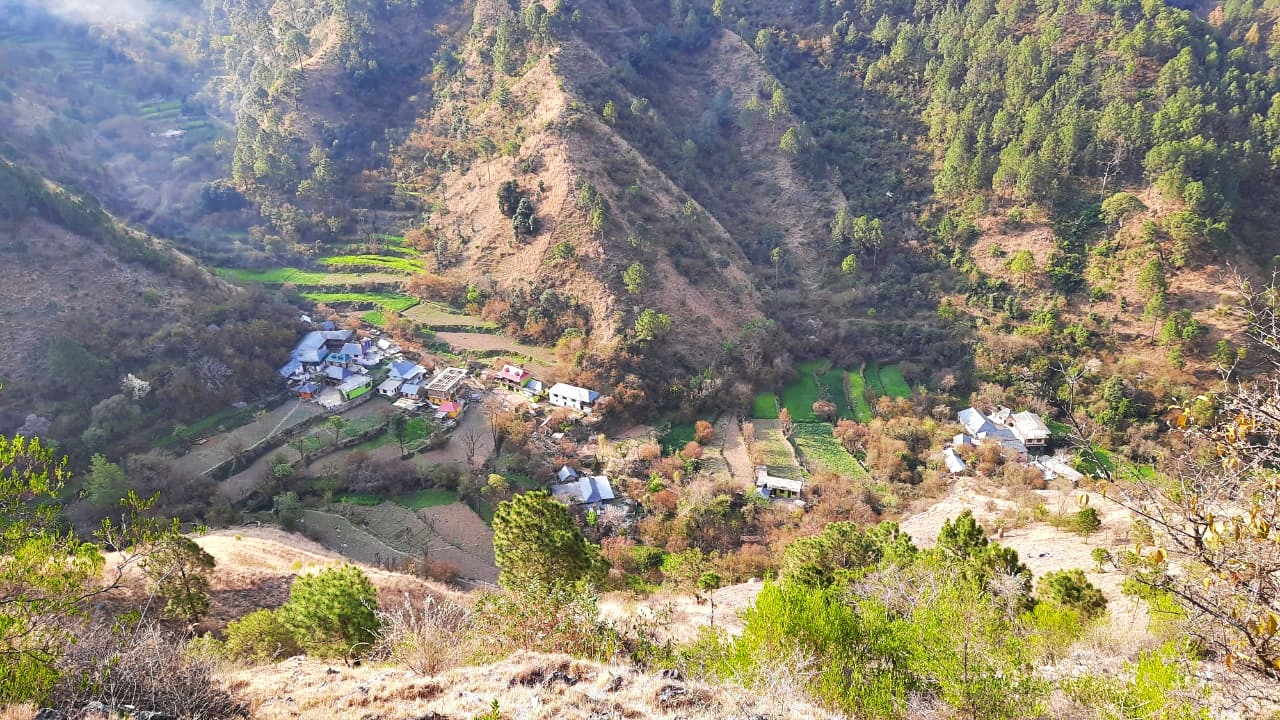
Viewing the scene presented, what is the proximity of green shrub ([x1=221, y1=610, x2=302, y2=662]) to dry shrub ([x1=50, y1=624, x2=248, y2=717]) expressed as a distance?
24.1 ft

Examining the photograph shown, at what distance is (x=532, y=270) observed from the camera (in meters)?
49.4

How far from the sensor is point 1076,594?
18.6 meters

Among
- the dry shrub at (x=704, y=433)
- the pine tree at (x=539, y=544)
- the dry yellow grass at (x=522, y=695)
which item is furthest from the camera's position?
the dry shrub at (x=704, y=433)

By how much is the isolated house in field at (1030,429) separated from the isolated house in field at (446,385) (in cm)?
3721

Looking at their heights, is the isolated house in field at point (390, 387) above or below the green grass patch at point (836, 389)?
below

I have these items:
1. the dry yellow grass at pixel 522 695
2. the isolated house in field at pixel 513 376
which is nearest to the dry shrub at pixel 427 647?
the dry yellow grass at pixel 522 695

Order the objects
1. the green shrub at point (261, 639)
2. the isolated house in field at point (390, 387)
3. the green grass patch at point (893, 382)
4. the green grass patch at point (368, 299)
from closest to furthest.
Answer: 1. the green shrub at point (261, 639)
2. the isolated house in field at point (390, 387)
3. the green grass patch at point (893, 382)
4. the green grass patch at point (368, 299)

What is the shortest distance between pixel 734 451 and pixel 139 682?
33030 millimetres

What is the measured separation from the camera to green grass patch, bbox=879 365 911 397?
45.1 metres

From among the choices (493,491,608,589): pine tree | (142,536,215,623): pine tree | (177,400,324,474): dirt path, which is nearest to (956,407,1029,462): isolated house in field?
(493,491,608,589): pine tree

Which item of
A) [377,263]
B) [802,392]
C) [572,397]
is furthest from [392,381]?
[802,392]

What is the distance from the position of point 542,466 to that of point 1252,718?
3265cm

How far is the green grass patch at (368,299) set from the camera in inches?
→ 2018

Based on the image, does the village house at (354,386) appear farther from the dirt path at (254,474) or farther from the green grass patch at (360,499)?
the green grass patch at (360,499)
